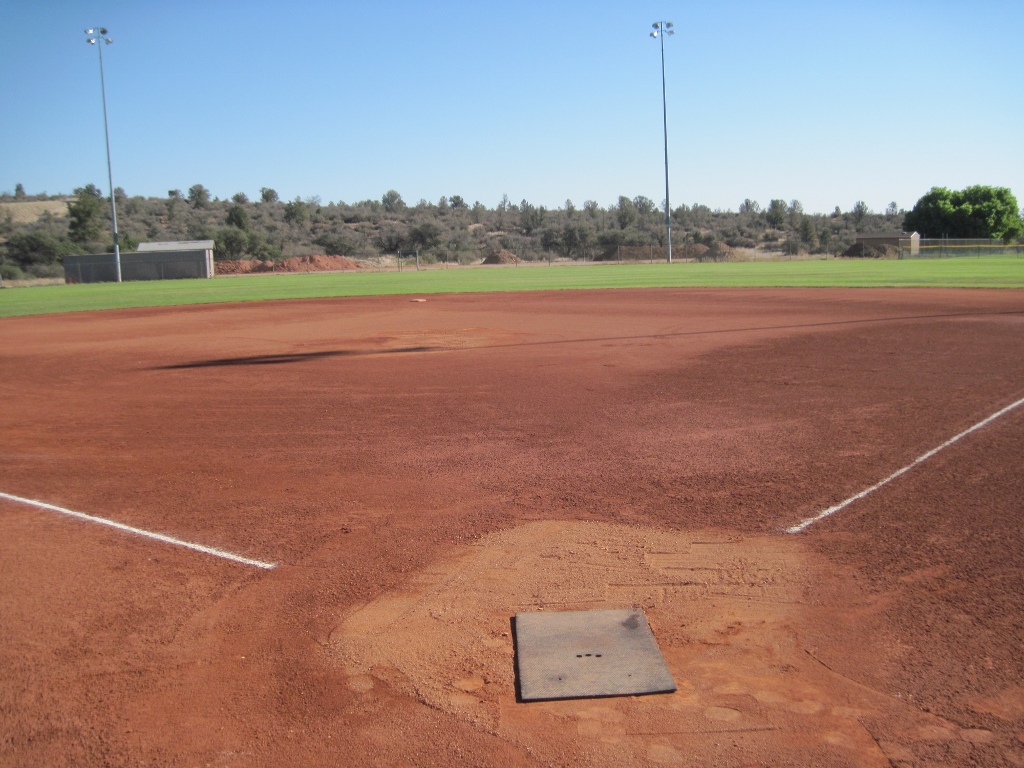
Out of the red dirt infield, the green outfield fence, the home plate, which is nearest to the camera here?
the red dirt infield

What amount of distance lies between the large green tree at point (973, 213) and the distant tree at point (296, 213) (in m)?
79.7

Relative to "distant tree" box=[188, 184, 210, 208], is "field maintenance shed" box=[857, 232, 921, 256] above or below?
below

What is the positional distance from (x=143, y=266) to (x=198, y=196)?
72.9 metres

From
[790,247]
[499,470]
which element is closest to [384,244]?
[790,247]

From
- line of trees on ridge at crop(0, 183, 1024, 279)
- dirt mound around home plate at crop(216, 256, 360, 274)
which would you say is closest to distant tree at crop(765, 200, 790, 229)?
line of trees on ridge at crop(0, 183, 1024, 279)

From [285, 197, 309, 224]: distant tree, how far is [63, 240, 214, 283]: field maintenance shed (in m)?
53.0

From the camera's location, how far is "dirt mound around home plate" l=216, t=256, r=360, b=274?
252ft

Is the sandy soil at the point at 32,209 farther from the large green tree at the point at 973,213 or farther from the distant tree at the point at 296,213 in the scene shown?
the large green tree at the point at 973,213

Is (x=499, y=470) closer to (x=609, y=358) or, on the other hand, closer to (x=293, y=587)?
(x=293, y=587)

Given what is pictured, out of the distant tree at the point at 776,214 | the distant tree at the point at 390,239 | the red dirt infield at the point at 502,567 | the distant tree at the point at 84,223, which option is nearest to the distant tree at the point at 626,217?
the distant tree at the point at 776,214

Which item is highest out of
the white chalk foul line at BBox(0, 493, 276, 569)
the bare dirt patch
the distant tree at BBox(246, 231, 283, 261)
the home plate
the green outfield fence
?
the bare dirt patch

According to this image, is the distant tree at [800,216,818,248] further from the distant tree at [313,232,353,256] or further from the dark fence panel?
the dark fence panel

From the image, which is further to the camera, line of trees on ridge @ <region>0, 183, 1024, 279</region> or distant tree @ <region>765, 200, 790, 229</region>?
distant tree @ <region>765, 200, 790, 229</region>

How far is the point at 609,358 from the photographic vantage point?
49.8 feet
